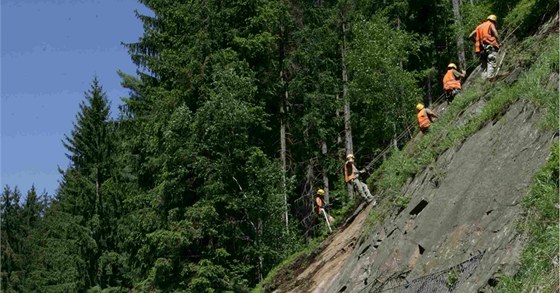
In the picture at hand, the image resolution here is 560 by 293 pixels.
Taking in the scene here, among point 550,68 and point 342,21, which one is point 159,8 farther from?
point 550,68

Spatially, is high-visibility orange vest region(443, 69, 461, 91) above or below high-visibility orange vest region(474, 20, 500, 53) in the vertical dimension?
below

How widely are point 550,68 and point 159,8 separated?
69.0ft

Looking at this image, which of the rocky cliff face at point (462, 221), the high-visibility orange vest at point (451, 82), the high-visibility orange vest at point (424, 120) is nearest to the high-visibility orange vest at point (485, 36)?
the rocky cliff face at point (462, 221)

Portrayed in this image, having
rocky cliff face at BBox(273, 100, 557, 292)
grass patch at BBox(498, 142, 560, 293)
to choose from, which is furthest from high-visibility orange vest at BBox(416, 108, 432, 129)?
grass patch at BBox(498, 142, 560, 293)

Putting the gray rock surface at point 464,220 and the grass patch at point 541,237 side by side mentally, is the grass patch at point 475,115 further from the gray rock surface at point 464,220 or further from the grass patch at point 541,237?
the grass patch at point 541,237

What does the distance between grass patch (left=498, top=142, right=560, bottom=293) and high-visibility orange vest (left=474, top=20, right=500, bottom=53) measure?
7.54 metres

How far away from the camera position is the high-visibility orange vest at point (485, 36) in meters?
15.6

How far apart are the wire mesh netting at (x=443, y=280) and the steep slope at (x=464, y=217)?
1cm

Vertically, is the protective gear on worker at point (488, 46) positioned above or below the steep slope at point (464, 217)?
above

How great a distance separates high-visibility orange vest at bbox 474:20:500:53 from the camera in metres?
15.6

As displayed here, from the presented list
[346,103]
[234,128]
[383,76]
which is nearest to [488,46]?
[234,128]

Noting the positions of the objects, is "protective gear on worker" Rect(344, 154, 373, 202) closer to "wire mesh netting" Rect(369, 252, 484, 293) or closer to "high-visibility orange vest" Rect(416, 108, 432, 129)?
"high-visibility orange vest" Rect(416, 108, 432, 129)

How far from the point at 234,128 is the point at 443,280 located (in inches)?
580

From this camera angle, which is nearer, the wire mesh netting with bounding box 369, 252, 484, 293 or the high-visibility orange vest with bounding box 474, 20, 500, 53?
the wire mesh netting with bounding box 369, 252, 484, 293
